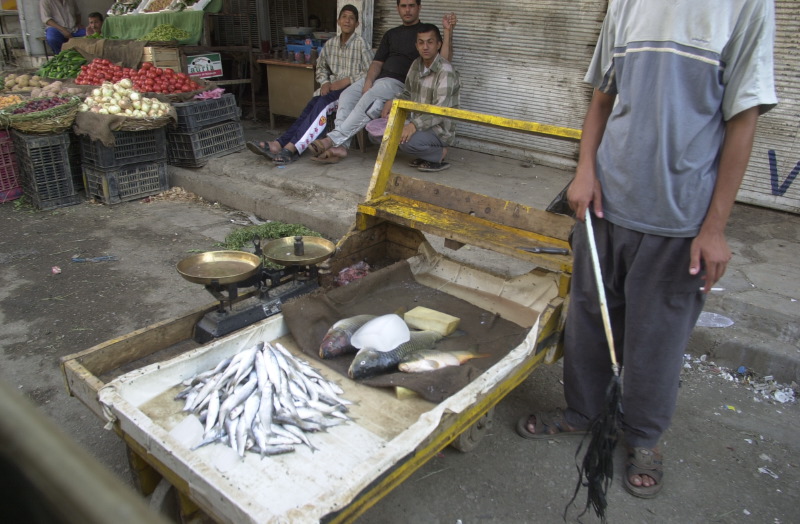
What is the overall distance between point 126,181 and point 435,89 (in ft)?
11.8

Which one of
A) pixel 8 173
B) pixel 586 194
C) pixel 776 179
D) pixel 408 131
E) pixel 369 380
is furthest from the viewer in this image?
pixel 8 173

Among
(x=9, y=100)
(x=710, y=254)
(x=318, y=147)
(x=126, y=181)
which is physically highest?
(x=710, y=254)

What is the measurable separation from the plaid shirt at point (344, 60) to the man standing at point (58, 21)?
24.4 ft

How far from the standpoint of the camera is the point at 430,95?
6398mm

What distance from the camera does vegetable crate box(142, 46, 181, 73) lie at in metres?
8.40

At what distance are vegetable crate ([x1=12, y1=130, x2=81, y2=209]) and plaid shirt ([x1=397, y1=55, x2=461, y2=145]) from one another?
378cm

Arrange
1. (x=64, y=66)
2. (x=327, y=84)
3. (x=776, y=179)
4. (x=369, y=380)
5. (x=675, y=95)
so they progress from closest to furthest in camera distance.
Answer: (x=675, y=95) < (x=369, y=380) < (x=776, y=179) < (x=327, y=84) < (x=64, y=66)

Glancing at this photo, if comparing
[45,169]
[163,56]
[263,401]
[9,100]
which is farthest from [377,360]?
[163,56]

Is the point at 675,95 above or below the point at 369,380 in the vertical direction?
above

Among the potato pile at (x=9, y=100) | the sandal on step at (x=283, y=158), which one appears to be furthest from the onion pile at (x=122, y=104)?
the sandal on step at (x=283, y=158)

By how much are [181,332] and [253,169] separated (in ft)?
13.5

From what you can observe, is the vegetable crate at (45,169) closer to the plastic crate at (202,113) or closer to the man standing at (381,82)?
the plastic crate at (202,113)

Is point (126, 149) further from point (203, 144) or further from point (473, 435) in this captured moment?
point (473, 435)

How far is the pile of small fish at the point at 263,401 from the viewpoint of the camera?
7.70 ft
